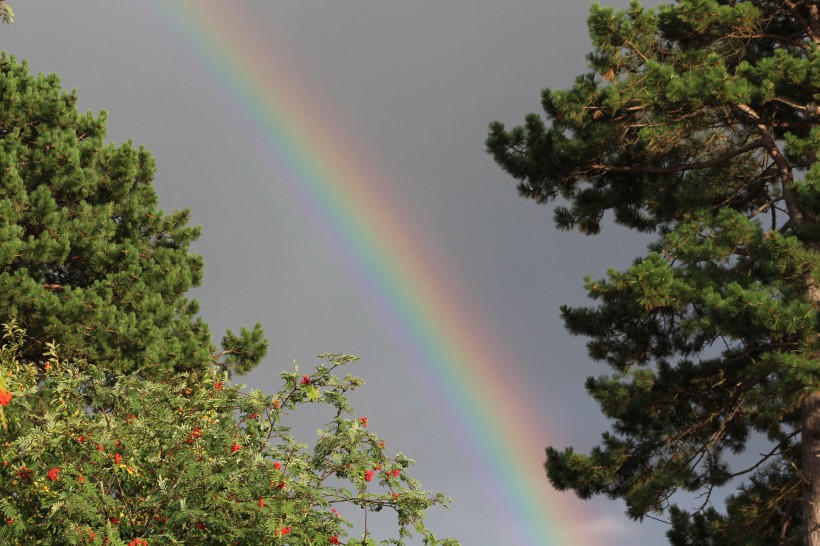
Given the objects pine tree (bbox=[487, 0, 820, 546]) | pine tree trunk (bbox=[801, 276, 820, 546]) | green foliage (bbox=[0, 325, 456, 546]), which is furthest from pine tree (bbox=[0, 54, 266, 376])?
pine tree trunk (bbox=[801, 276, 820, 546])

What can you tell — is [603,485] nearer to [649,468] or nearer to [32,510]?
[649,468]

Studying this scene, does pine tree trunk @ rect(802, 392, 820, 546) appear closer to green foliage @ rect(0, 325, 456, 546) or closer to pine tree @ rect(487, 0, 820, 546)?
pine tree @ rect(487, 0, 820, 546)

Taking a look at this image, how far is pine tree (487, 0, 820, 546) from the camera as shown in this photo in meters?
10.1

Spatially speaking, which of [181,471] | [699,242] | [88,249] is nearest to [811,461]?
[699,242]

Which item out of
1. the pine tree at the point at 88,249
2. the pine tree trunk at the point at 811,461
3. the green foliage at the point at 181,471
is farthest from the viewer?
the pine tree at the point at 88,249

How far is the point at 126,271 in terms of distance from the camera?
54.2 feet

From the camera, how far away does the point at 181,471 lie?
7.62 m

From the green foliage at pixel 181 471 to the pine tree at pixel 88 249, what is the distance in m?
5.96

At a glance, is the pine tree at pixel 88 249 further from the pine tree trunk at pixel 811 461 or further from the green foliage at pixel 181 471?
the pine tree trunk at pixel 811 461

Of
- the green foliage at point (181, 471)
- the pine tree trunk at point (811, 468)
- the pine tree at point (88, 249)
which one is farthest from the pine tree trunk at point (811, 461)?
the pine tree at point (88, 249)

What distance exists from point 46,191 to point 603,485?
1266 centimetres

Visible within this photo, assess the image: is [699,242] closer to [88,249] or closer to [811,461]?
[811,461]

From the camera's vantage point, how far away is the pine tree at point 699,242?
398 inches

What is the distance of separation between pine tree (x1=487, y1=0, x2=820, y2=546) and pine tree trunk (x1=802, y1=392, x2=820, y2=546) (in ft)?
0.08
